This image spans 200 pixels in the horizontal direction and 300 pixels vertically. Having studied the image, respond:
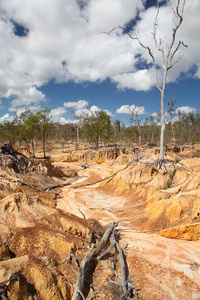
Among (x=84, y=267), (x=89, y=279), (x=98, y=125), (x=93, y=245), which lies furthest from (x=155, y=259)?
(x=98, y=125)

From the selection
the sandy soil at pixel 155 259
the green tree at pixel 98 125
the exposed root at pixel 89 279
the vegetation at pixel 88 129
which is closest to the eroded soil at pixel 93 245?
the sandy soil at pixel 155 259

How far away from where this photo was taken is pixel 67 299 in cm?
361

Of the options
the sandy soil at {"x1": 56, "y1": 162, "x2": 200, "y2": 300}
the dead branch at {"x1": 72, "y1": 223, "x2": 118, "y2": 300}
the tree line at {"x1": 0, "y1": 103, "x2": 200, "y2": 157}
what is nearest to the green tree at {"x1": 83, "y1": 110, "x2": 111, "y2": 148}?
the tree line at {"x1": 0, "y1": 103, "x2": 200, "y2": 157}

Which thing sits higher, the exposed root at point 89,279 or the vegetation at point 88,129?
the vegetation at point 88,129

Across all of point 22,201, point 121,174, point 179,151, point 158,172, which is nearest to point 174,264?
point 22,201

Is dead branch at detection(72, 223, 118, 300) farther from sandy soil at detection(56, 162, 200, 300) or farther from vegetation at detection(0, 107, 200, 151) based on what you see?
vegetation at detection(0, 107, 200, 151)

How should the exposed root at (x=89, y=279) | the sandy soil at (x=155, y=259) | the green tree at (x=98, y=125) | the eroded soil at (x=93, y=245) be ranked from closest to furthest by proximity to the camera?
1. the eroded soil at (x=93, y=245)
2. the exposed root at (x=89, y=279)
3. the sandy soil at (x=155, y=259)
4. the green tree at (x=98, y=125)

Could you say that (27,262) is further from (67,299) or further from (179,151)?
(179,151)

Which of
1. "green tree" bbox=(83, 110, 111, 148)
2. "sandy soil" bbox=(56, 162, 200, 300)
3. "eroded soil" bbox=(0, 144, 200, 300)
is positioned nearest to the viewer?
"eroded soil" bbox=(0, 144, 200, 300)

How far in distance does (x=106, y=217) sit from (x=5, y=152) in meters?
11.5

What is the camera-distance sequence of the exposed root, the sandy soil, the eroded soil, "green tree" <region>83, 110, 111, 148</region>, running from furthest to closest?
"green tree" <region>83, 110, 111, 148</region>, the sandy soil, the exposed root, the eroded soil

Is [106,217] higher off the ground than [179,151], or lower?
lower

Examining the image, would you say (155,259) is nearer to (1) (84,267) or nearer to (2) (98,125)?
(1) (84,267)

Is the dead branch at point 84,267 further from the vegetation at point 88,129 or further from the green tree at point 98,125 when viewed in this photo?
the green tree at point 98,125
